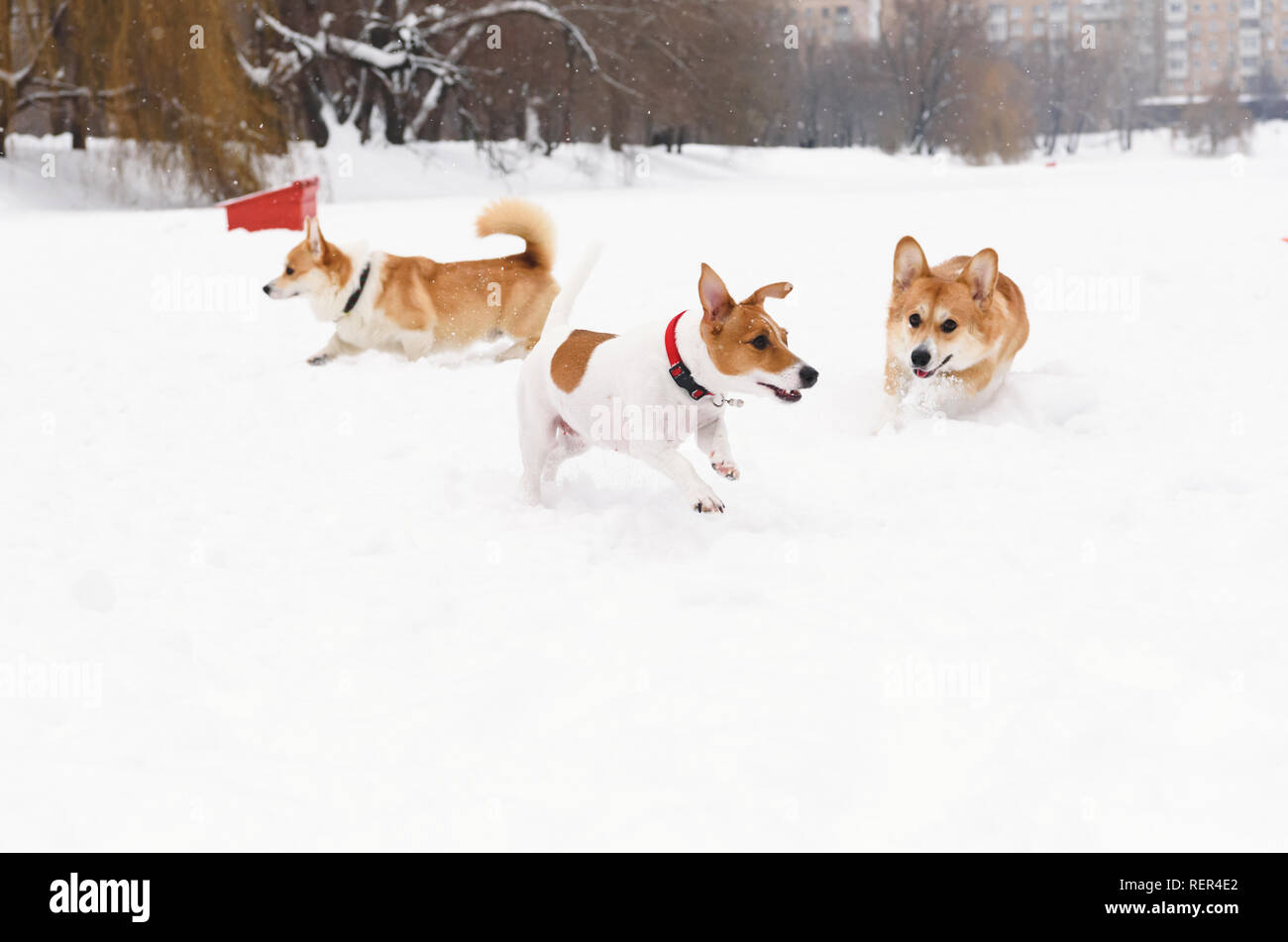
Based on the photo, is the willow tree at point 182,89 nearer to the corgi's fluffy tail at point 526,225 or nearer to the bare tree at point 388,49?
the bare tree at point 388,49

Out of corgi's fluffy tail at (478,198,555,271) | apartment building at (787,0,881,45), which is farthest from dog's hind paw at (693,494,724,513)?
apartment building at (787,0,881,45)

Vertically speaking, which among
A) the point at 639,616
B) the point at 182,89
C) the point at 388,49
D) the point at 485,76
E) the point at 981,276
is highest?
the point at 388,49

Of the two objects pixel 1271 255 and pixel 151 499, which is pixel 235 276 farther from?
pixel 1271 255

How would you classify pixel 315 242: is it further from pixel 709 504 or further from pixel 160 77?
pixel 160 77

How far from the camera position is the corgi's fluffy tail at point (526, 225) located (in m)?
6.06

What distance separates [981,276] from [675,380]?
1.76 m

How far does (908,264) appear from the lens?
4.86m

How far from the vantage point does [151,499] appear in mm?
3904

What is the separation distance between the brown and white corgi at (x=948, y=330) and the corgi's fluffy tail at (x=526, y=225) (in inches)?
87.6

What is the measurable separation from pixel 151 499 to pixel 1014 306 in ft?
11.5

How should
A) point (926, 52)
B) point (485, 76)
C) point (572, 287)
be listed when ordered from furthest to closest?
point (926, 52), point (485, 76), point (572, 287)

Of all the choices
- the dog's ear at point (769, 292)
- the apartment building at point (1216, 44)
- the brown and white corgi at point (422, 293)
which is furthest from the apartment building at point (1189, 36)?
the dog's ear at point (769, 292)

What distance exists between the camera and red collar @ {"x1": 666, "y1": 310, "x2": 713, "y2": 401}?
11.4 ft

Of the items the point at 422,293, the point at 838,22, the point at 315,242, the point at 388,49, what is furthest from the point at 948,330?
the point at 838,22
